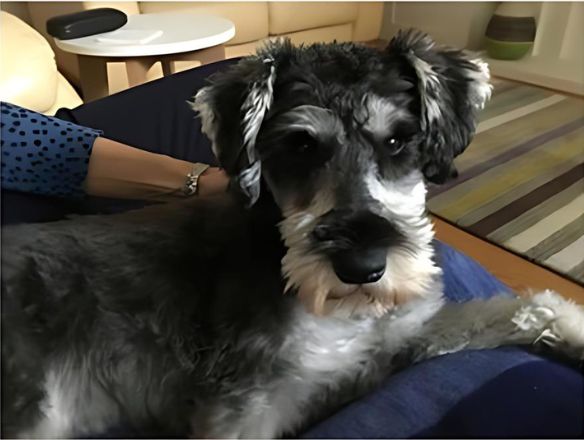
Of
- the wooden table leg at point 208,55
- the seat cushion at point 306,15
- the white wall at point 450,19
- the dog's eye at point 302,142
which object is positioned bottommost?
the white wall at point 450,19

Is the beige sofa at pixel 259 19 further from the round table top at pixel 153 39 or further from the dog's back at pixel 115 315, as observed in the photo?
the dog's back at pixel 115 315

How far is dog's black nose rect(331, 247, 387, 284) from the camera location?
1078 mm

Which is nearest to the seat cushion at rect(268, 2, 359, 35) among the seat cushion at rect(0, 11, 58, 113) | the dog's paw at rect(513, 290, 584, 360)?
the seat cushion at rect(0, 11, 58, 113)

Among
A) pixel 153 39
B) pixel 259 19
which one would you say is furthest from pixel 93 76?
pixel 259 19

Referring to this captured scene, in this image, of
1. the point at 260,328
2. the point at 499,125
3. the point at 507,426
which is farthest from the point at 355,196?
the point at 499,125

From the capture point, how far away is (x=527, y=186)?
2.97 metres

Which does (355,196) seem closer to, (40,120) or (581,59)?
(40,120)

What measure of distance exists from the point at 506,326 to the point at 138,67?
193 centimetres

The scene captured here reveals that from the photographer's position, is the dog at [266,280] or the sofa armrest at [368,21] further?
the sofa armrest at [368,21]

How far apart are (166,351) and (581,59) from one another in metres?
3.73

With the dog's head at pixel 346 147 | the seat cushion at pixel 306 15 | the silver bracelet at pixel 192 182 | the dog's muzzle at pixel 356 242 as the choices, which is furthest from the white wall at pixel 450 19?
the dog's muzzle at pixel 356 242

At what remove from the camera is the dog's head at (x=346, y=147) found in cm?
113

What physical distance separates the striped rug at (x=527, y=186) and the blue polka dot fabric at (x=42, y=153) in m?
1.58

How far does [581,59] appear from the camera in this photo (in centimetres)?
419
